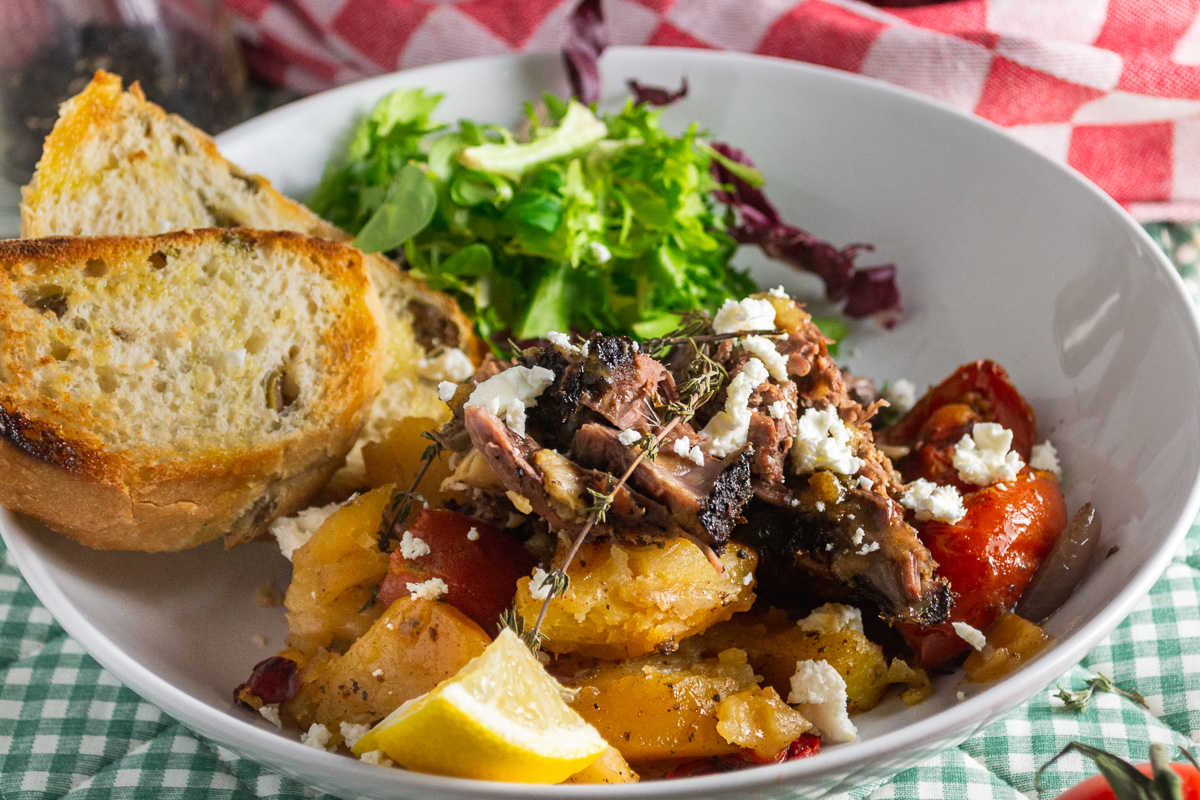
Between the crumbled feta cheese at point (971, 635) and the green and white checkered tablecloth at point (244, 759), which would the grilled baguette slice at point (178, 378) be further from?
the crumbled feta cheese at point (971, 635)

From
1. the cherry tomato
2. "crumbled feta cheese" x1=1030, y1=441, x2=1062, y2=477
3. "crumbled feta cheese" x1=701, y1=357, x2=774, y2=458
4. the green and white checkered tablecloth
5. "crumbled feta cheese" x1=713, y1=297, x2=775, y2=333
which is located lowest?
the green and white checkered tablecloth

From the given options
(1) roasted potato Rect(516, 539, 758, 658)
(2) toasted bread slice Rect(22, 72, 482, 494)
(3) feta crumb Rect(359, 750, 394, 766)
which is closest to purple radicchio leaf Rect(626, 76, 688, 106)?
(2) toasted bread slice Rect(22, 72, 482, 494)

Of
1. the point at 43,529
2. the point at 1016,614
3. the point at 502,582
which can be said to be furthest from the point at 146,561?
the point at 1016,614

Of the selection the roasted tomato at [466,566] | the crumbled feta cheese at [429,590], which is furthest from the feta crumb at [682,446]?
the crumbled feta cheese at [429,590]

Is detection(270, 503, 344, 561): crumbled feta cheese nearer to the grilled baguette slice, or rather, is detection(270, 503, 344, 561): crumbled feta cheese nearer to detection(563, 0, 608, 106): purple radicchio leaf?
the grilled baguette slice

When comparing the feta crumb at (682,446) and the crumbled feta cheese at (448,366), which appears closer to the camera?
the feta crumb at (682,446)

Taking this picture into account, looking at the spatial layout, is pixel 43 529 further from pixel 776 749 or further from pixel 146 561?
pixel 776 749
